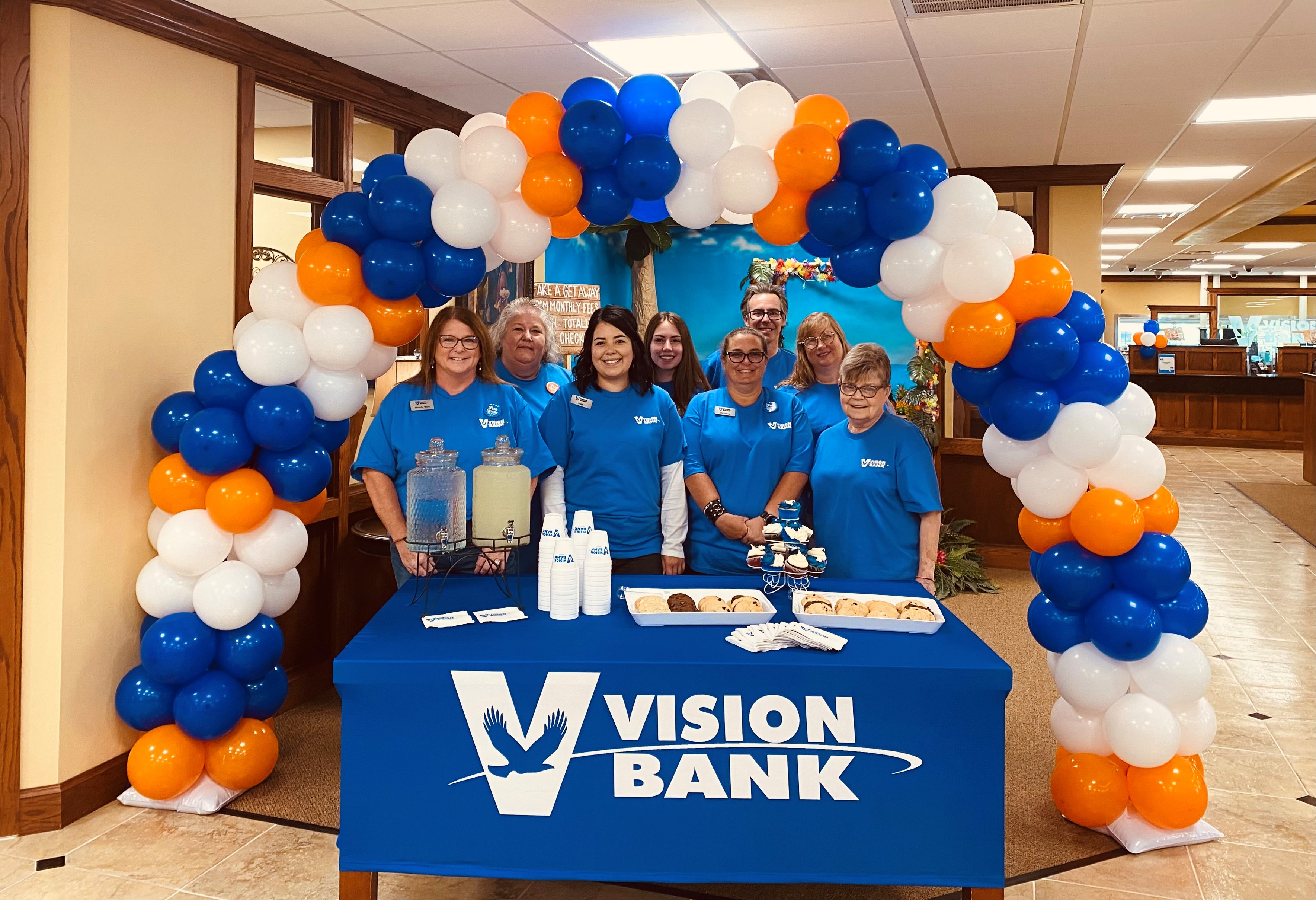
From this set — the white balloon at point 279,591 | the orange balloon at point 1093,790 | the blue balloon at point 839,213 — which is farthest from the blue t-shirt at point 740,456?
the white balloon at point 279,591

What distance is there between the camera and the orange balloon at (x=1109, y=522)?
291 cm

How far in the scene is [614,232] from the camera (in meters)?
8.11

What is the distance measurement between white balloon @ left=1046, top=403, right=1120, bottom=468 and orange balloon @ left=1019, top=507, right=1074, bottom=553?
223mm

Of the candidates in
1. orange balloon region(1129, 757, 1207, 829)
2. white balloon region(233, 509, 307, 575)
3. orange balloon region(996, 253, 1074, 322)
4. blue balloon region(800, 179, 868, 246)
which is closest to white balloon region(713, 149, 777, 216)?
blue balloon region(800, 179, 868, 246)

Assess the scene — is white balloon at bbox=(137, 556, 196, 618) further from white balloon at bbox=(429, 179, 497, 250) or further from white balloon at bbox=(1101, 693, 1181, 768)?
white balloon at bbox=(1101, 693, 1181, 768)

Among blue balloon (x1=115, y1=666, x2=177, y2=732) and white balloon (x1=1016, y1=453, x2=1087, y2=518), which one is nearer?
white balloon (x1=1016, y1=453, x2=1087, y2=518)

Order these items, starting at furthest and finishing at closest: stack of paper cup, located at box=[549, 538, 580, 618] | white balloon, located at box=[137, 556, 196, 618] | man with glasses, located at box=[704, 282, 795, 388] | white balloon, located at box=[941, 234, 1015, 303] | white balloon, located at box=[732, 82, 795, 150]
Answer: man with glasses, located at box=[704, 282, 795, 388]
white balloon, located at box=[137, 556, 196, 618]
white balloon, located at box=[732, 82, 795, 150]
white balloon, located at box=[941, 234, 1015, 303]
stack of paper cup, located at box=[549, 538, 580, 618]

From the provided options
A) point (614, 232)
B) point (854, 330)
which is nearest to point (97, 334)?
point (614, 232)

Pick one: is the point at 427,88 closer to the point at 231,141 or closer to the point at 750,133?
the point at 231,141

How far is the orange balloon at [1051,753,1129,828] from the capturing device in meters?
3.11

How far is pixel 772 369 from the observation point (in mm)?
4688

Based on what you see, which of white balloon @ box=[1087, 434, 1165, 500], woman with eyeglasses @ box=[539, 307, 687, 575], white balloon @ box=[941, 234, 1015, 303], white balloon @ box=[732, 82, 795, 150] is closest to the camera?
white balloon @ box=[941, 234, 1015, 303]

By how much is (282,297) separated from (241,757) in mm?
1570

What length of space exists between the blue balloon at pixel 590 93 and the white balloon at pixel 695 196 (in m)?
0.33
